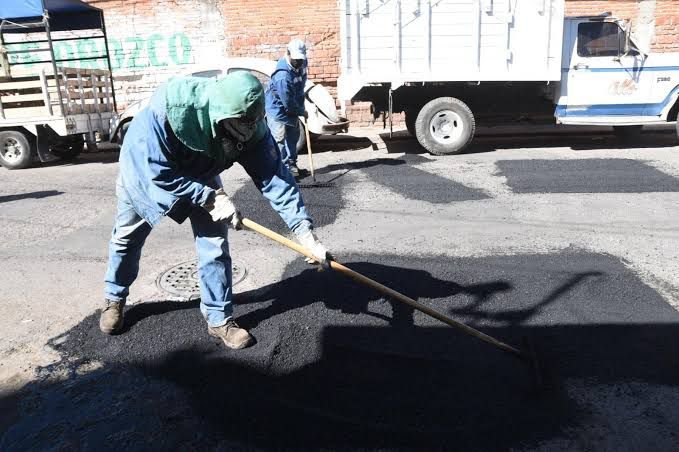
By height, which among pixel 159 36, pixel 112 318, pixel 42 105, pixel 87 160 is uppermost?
pixel 159 36

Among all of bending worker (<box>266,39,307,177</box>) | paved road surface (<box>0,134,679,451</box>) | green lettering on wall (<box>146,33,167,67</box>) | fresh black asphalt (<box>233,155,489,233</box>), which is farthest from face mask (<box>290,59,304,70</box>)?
green lettering on wall (<box>146,33,167,67</box>)

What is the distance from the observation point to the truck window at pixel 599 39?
9438 mm

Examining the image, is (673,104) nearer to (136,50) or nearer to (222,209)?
(222,209)

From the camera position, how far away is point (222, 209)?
2.98 meters

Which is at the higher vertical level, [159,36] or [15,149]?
[159,36]

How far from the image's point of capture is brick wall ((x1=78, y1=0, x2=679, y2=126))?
1238cm

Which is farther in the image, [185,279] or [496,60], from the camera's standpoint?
[496,60]

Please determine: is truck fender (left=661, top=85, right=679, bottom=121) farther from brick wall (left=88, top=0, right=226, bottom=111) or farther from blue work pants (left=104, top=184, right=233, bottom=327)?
brick wall (left=88, top=0, right=226, bottom=111)

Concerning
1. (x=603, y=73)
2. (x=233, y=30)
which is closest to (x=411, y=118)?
(x=603, y=73)

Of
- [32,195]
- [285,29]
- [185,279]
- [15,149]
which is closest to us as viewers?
[185,279]

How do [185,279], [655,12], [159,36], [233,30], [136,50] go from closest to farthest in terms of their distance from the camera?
[185,279] < [655,12] < [233,30] < [159,36] < [136,50]

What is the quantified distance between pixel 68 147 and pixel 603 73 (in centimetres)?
972

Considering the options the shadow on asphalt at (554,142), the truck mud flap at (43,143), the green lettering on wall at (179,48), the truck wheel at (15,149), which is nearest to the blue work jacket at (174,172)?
the shadow on asphalt at (554,142)

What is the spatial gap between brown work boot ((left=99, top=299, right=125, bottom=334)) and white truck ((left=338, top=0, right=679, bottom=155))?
6.85 m
